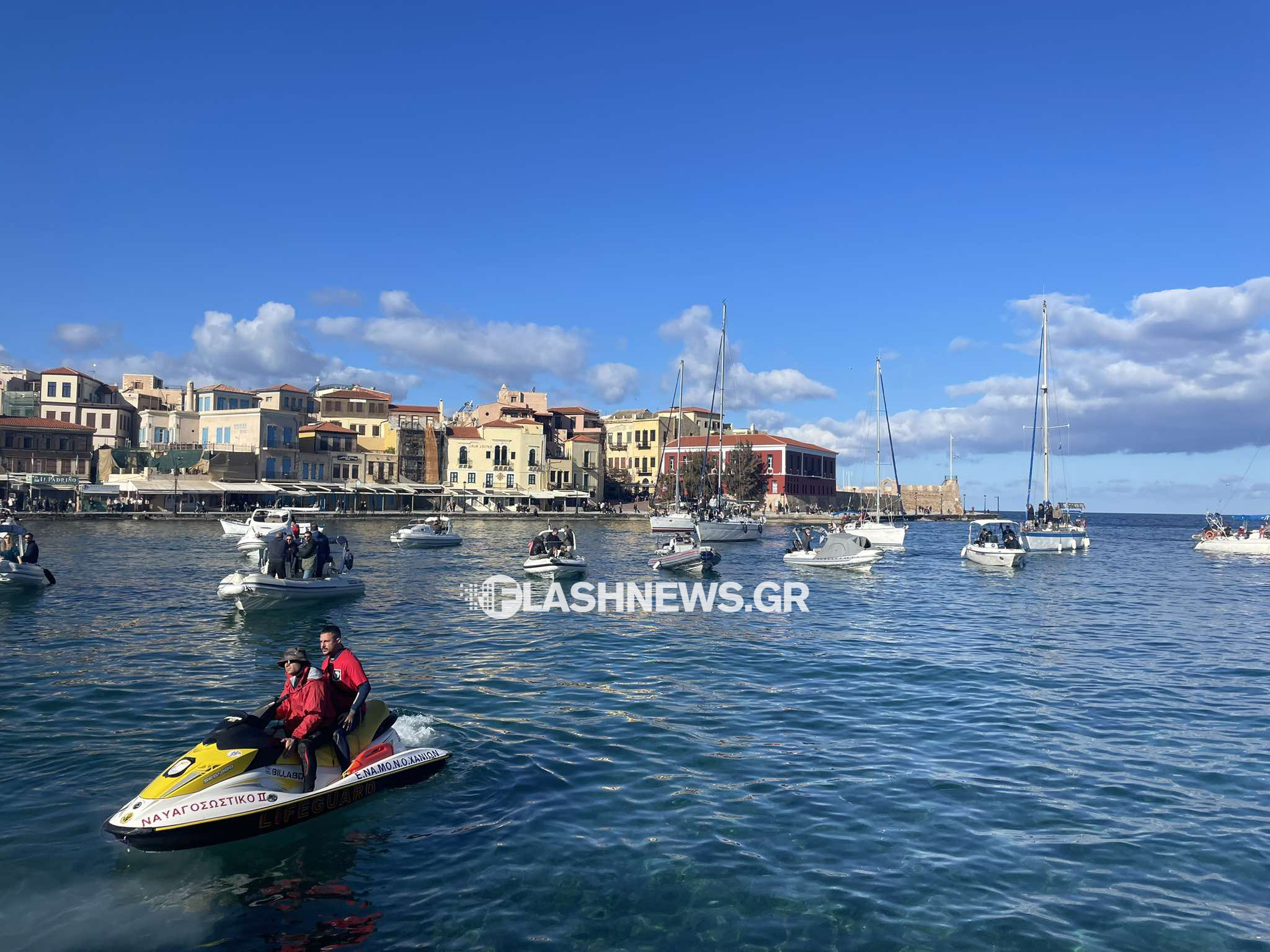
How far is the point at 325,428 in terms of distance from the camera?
93.3 metres

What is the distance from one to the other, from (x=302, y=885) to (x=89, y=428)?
299 ft

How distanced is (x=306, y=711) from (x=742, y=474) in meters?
97.7

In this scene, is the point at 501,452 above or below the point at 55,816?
above

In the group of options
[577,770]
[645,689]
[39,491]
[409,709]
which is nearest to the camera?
[577,770]

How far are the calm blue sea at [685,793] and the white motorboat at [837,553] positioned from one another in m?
18.6

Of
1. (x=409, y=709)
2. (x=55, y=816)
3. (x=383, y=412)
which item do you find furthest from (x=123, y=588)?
(x=383, y=412)

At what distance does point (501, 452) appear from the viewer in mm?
102812

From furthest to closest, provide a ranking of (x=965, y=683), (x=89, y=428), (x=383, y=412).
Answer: (x=383, y=412)
(x=89, y=428)
(x=965, y=683)

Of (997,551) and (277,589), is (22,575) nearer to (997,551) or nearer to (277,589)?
(277,589)

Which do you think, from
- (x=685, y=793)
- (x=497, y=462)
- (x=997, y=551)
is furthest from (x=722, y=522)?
(x=685, y=793)

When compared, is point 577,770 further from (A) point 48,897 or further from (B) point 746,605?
(B) point 746,605

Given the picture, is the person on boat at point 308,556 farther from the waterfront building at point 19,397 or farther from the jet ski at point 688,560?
the waterfront building at point 19,397

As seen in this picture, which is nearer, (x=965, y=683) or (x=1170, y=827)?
(x=1170, y=827)

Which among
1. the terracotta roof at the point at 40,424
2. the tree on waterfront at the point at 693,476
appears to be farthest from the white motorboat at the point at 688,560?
the terracotta roof at the point at 40,424
